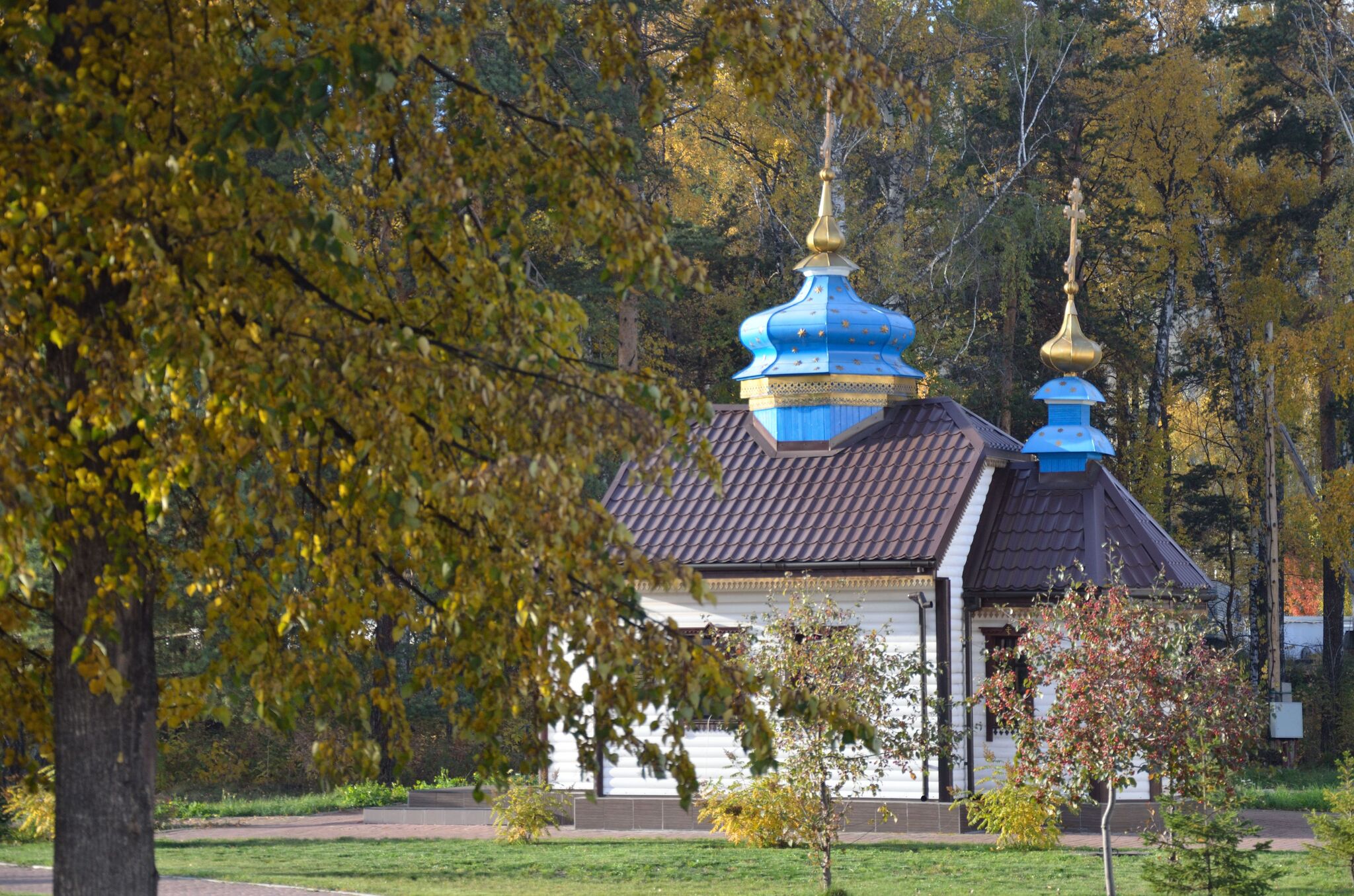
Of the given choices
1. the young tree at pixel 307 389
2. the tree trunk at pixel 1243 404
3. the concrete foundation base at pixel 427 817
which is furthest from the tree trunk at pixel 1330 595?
the young tree at pixel 307 389

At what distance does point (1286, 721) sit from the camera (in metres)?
29.8

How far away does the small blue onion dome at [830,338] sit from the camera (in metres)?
22.6

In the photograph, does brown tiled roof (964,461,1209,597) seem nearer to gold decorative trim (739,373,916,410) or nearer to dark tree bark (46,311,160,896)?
gold decorative trim (739,373,916,410)

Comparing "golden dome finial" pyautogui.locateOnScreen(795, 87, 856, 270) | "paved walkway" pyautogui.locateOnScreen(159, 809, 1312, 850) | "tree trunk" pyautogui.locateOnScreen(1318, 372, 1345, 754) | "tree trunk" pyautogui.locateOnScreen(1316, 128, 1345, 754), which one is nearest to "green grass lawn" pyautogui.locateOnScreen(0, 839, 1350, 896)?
"paved walkway" pyautogui.locateOnScreen(159, 809, 1312, 850)

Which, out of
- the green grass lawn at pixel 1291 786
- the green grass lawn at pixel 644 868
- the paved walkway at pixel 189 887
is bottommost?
the green grass lawn at pixel 1291 786

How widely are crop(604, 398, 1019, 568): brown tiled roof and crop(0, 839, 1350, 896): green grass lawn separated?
139 inches

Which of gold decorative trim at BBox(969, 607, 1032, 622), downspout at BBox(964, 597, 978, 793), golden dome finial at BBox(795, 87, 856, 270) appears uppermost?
golden dome finial at BBox(795, 87, 856, 270)

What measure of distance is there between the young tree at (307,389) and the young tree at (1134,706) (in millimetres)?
7429

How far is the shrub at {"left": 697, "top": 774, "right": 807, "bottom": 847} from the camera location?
16.9 metres

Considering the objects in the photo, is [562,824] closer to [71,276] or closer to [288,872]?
[288,872]

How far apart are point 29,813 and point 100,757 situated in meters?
13.5

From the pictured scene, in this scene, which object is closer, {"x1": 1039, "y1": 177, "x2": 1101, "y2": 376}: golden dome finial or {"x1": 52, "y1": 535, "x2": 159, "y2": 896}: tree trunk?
{"x1": 52, "y1": 535, "x2": 159, "y2": 896}: tree trunk

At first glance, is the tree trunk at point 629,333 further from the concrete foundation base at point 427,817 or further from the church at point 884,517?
the concrete foundation base at point 427,817

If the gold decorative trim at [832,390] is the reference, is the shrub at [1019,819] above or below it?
below
